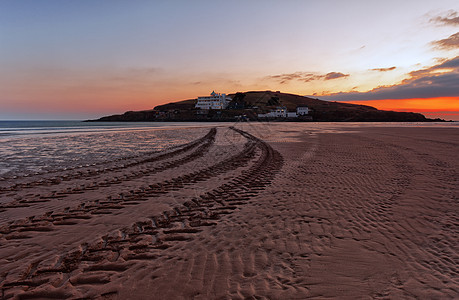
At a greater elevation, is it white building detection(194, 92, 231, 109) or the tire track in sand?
white building detection(194, 92, 231, 109)

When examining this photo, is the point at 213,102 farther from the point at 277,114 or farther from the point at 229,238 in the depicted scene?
the point at 229,238

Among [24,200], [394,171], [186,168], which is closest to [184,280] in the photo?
[24,200]

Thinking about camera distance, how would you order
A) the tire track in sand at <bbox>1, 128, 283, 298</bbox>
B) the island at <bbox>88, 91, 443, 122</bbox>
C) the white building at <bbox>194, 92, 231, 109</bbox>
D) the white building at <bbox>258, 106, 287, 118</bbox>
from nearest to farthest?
the tire track in sand at <bbox>1, 128, 283, 298</bbox>, the island at <bbox>88, 91, 443, 122</bbox>, the white building at <bbox>258, 106, 287, 118</bbox>, the white building at <bbox>194, 92, 231, 109</bbox>

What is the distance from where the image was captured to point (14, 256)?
3758mm

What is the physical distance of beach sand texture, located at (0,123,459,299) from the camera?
311 centimetres

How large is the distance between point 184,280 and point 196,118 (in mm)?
131866

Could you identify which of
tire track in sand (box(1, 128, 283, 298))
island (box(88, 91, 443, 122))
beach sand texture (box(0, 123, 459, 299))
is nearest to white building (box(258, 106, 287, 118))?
island (box(88, 91, 443, 122))

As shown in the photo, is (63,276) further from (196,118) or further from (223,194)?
(196,118)

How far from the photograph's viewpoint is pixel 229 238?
442 centimetres

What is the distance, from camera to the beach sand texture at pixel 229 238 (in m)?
3.11

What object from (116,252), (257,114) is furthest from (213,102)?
(116,252)

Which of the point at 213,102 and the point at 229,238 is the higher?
the point at 213,102

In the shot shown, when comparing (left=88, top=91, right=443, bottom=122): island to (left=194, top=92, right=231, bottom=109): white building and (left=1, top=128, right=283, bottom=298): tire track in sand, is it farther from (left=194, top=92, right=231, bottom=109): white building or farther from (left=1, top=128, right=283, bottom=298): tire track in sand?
(left=1, top=128, right=283, bottom=298): tire track in sand

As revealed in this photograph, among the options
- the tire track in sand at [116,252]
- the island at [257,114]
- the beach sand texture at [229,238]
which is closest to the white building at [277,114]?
the island at [257,114]
